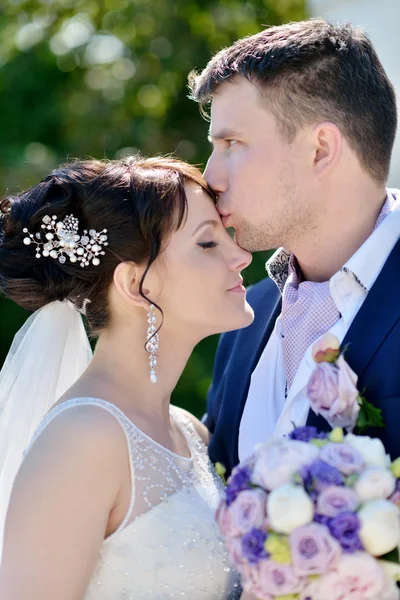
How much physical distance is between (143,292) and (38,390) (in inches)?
26.5

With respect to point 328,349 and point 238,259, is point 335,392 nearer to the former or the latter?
point 328,349

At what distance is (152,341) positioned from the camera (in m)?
3.34

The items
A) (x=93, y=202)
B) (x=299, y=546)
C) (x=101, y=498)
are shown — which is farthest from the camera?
(x=93, y=202)

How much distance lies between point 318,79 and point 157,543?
1925 millimetres

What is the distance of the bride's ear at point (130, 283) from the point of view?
3.26m

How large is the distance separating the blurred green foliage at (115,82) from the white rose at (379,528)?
170 inches

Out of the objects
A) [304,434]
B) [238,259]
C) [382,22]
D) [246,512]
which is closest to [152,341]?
[238,259]

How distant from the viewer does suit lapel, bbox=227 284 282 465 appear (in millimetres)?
3742

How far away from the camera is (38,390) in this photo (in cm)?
357

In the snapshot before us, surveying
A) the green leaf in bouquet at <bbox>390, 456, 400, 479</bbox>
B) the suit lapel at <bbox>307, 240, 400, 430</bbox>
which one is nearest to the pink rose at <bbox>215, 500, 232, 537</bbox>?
Result: the green leaf in bouquet at <bbox>390, 456, 400, 479</bbox>

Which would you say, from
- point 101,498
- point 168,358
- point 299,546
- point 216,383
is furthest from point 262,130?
point 299,546

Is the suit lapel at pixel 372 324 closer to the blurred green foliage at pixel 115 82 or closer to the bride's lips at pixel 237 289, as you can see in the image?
the bride's lips at pixel 237 289

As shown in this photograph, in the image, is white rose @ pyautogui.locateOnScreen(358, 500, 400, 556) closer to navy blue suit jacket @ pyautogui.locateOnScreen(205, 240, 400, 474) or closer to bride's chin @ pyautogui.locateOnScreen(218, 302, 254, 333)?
navy blue suit jacket @ pyautogui.locateOnScreen(205, 240, 400, 474)

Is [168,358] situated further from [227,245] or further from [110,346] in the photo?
[227,245]
